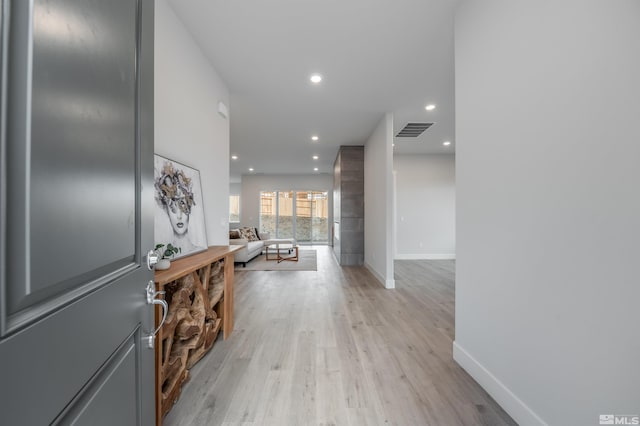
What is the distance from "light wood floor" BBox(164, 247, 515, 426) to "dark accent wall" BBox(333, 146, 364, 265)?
246cm

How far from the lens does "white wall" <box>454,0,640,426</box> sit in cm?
103

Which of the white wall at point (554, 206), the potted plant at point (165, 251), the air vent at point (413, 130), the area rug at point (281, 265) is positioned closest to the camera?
the white wall at point (554, 206)

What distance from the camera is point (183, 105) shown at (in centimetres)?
227

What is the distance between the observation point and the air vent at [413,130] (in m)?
4.93

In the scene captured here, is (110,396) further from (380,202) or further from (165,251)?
(380,202)

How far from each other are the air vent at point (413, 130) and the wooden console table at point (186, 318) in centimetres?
394

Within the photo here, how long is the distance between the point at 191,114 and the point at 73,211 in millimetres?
2169

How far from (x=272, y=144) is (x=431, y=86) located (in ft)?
12.3

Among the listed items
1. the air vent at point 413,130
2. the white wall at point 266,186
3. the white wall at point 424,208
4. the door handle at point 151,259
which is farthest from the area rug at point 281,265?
the door handle at point 151,259

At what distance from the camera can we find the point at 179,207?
218 centimetres

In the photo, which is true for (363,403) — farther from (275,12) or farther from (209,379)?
(275,12)

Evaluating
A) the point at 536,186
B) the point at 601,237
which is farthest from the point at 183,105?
the point at 601,237

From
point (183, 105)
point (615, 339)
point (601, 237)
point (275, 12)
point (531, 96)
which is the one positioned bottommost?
point (615, 339)

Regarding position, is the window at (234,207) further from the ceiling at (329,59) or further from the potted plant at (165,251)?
the potted plant at (165,251)
